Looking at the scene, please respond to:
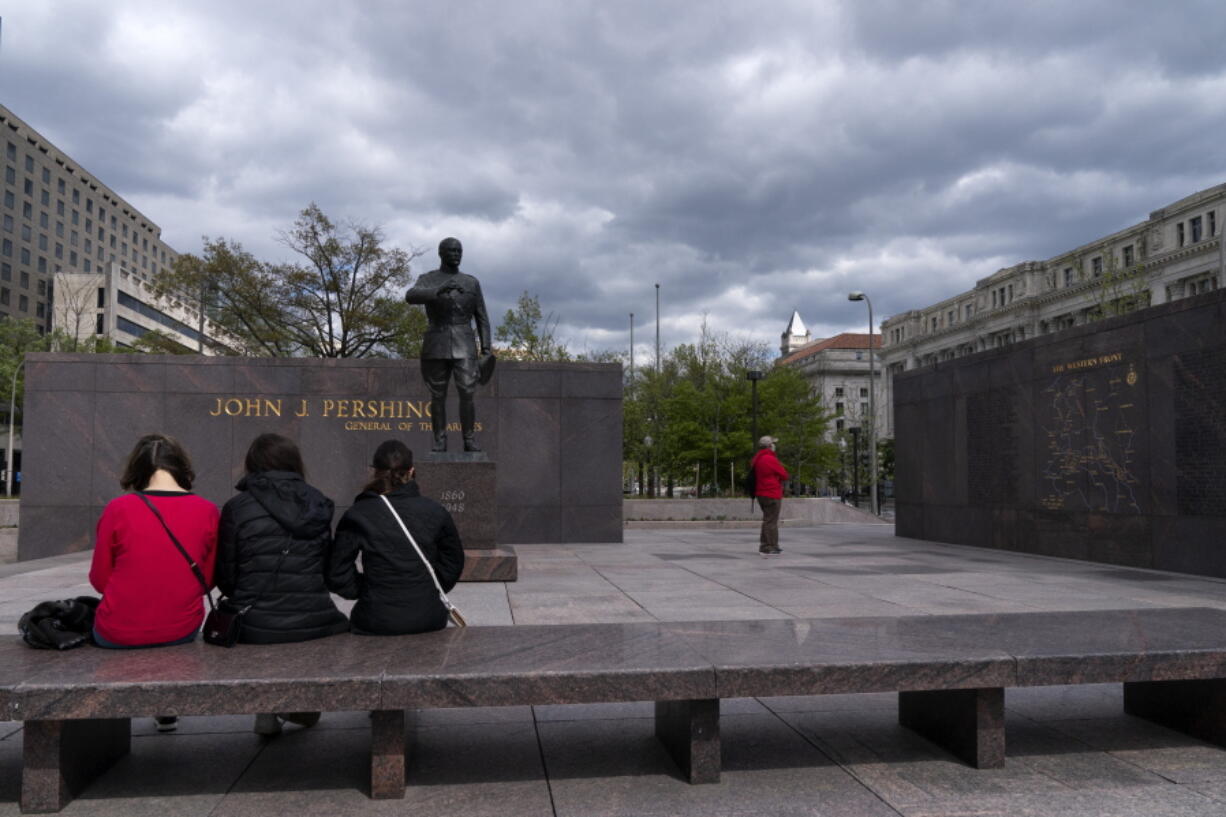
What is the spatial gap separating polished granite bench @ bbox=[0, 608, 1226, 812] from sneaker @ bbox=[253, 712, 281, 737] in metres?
0.60

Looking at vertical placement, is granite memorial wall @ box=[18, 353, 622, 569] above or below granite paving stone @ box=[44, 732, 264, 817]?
above

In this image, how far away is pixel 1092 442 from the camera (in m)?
13.4

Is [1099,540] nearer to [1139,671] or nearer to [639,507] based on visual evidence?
[1139,671]

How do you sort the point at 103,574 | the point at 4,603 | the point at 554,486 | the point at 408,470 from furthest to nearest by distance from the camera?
the point at 554,486
the point at 4,603
the point at 408,470
the point at 103,574

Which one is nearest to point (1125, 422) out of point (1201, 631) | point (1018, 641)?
point (1201, 631)

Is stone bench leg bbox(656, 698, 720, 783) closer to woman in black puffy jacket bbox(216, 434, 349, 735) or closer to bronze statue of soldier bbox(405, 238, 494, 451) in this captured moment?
woman in black puffy jacket bbox(216, 434, 349, 735)

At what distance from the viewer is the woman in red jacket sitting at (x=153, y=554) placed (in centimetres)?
429

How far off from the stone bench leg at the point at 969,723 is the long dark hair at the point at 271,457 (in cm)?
358

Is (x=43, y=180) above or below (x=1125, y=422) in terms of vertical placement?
above

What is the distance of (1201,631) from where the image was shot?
5.10 meters

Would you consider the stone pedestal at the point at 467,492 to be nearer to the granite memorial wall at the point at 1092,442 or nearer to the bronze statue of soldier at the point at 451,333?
the bronze statue of soldier at the point at 451,333

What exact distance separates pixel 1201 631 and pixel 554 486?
1364 centimetres

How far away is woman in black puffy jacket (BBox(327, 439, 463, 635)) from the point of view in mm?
4676

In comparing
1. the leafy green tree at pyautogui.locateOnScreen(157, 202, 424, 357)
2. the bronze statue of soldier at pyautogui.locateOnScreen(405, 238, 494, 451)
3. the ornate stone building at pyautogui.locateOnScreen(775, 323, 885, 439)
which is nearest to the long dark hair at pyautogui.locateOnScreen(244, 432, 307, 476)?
the bronze statue of soldier at pyautogui.locateOnScreen(405, 238, 494, 451)
